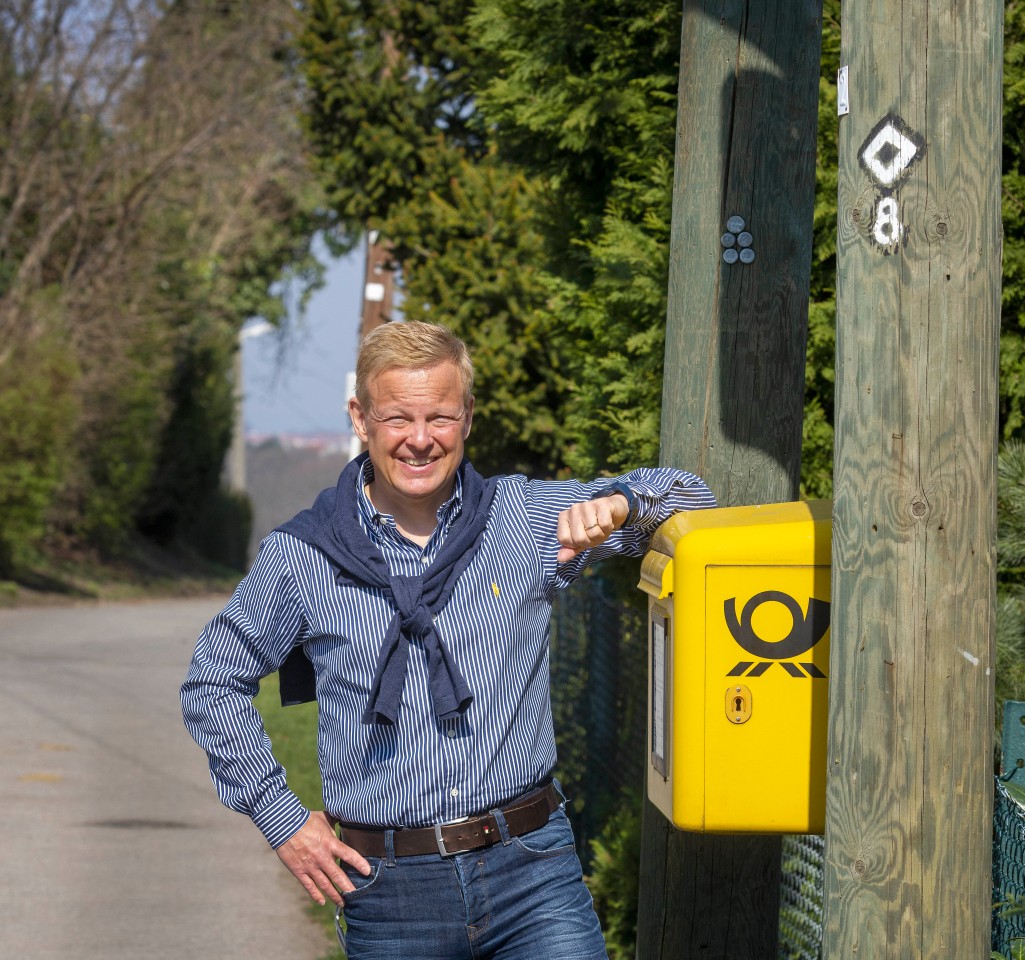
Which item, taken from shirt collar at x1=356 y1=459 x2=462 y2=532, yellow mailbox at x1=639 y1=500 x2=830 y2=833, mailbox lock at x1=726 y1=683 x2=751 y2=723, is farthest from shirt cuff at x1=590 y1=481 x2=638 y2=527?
mailbox lock at x1=726 y1=683 x2=751 y2=723

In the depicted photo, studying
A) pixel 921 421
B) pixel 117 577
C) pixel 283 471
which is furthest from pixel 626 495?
pixel 283 471

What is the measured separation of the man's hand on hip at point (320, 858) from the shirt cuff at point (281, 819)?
0.04 ft

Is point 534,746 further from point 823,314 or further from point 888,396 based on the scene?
point 823,314

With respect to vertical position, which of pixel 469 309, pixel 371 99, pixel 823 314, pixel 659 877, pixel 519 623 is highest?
pixel 371 99

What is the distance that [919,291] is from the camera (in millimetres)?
2531

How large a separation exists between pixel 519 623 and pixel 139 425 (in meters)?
24.3

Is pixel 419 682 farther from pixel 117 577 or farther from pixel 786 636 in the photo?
pixel 117 577

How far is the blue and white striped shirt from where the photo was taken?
9.37 feet

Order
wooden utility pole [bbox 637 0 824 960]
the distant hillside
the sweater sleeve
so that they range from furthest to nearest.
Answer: the distant hillside → wooden utility pole [bbox 637 0 824 960] → the sweater sleeve

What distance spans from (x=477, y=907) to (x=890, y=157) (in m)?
1.52

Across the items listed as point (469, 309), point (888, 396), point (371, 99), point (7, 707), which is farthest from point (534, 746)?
point (371, 99)

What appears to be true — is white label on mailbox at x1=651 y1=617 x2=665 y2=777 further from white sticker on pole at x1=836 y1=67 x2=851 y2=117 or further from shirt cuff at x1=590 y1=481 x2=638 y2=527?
white sticker on pole at x1=836 y1=67 x2=851 y2=117

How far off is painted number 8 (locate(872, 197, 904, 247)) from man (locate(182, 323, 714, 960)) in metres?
0.72

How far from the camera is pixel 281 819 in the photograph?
2900mm
